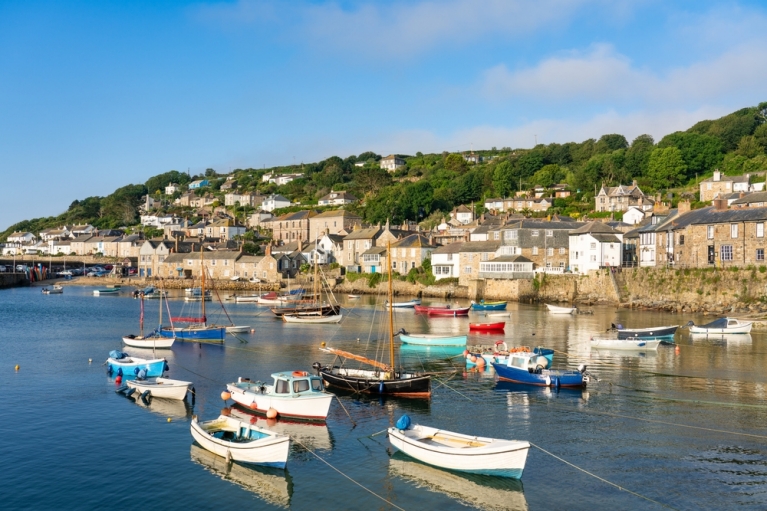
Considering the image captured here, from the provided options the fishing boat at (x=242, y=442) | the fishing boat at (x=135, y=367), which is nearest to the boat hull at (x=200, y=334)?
the fishing boat at (x=135, y=367)

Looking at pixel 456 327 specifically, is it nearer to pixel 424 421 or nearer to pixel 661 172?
pixel 424 421

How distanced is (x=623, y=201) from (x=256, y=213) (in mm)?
88818

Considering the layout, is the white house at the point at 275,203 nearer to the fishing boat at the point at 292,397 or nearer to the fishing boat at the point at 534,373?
the fishing boat at the point at 534,373

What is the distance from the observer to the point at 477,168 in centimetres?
15200

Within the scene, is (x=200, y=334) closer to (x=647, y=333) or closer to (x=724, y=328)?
(x=647, y=333)

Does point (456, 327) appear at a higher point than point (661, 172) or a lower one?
lower

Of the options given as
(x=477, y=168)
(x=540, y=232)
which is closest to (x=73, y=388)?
(x=540, y=232)

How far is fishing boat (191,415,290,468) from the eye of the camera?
69.5 ft

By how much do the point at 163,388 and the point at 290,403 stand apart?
7.24 meters

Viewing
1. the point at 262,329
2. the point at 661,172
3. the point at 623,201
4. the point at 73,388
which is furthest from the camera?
the point at 661,172

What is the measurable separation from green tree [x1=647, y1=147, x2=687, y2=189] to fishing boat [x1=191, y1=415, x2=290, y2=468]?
368ft

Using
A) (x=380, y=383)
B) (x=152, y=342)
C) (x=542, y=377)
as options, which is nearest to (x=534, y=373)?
(x=542, y=377)

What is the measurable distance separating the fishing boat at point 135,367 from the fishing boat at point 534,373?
1776 centimetres

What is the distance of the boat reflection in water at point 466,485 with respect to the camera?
19156 millimetres
